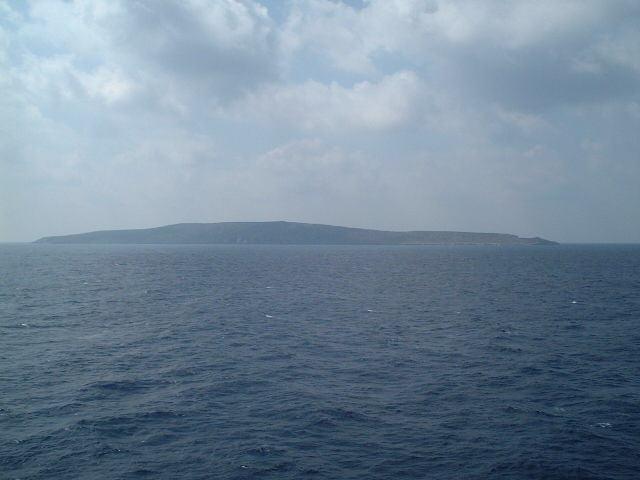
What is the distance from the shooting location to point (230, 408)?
103 ft

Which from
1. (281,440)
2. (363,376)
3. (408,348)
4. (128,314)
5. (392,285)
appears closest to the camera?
(281,440)

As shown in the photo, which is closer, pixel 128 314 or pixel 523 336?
pixel 523 336

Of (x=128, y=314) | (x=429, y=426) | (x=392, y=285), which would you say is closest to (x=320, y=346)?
(x=429, y=426)

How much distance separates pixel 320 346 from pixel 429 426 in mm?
20375

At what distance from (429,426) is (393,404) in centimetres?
375

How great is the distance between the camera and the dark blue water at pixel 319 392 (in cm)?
2458

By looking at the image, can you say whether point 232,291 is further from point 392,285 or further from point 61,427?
point 61,427

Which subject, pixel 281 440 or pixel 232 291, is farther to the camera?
pixel 232 291

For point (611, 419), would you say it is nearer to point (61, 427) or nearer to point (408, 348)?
point (408, 348)

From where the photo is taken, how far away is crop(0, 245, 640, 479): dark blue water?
24578mm

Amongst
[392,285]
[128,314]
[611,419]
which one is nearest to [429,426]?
[611,419]

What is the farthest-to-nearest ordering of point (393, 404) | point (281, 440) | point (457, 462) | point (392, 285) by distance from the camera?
point (392, 285) → point (393, 404) → point (281, 440) → point (457, 462)

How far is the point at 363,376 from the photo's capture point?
37.9m

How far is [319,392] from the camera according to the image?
113 ft
